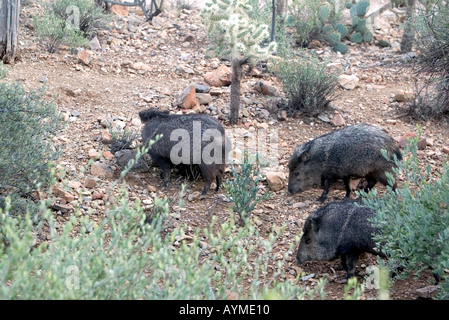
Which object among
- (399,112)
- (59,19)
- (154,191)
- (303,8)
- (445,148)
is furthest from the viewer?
(303,8)

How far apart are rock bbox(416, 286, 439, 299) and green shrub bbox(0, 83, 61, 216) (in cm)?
325

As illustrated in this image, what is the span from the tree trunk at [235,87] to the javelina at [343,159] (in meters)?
1.27

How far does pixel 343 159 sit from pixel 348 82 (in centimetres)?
316

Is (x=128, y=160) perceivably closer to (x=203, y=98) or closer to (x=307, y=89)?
(x=203, y=98)

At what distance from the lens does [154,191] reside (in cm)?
645

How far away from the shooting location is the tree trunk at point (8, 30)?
8359 mm

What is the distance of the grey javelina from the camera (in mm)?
5125

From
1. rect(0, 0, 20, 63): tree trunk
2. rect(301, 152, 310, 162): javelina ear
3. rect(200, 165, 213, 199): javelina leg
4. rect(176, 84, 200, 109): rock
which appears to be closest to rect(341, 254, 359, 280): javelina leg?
rect(301, 152, 310, 162): javelina ear

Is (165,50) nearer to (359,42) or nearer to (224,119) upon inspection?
(224,119)

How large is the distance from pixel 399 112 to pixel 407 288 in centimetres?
400

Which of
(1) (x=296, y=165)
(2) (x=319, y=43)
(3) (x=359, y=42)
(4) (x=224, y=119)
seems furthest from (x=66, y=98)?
(3) (x=359, y=42)

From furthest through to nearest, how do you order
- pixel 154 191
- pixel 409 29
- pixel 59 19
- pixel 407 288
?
pixel 409 29 → pixel 59 19 → pixel 154 191 → pixel 407 288

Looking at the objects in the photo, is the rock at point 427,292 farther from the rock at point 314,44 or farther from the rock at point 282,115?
the rock at point 314,44

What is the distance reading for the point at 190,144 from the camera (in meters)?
6.44
